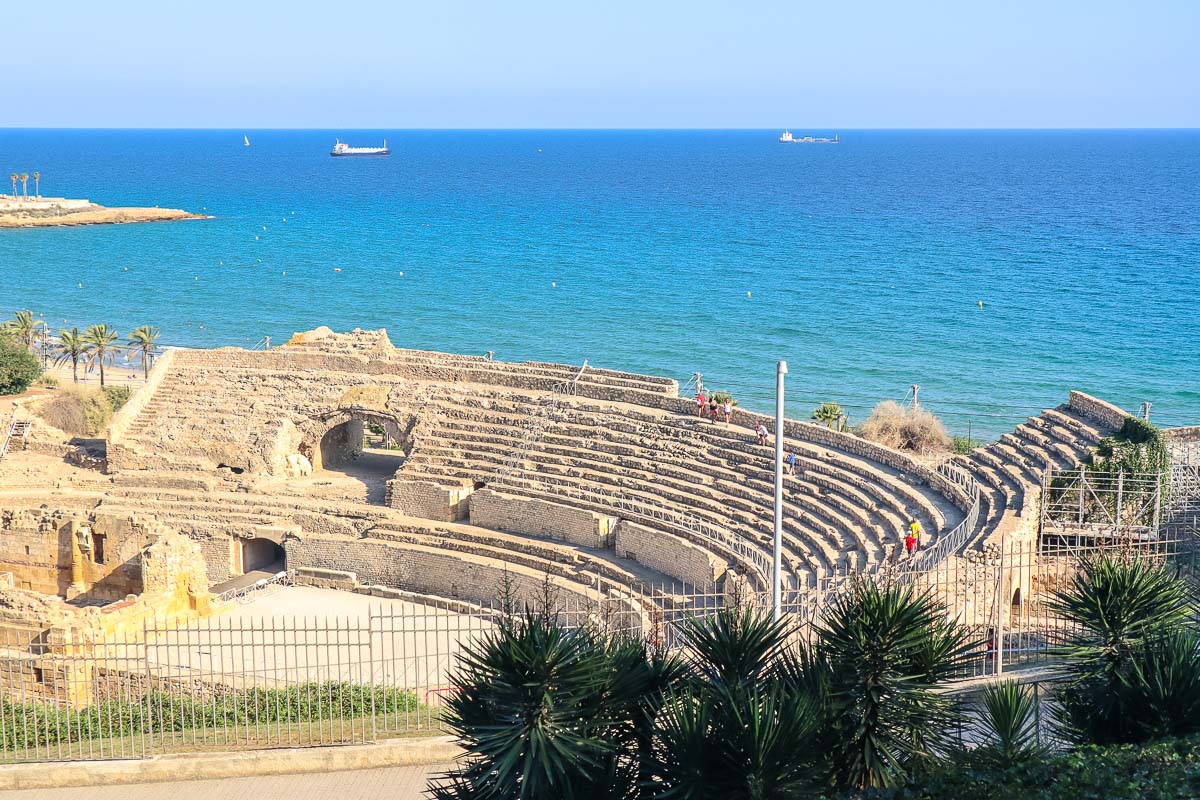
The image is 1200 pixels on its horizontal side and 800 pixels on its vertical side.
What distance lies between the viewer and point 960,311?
71062mm

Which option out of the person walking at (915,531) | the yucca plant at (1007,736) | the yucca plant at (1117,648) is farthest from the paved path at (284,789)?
the person walking at (915,531)

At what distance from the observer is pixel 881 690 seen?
459 inches

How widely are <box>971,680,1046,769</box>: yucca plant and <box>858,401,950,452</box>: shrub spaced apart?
22994 mm

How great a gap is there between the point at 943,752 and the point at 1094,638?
91.2 inches

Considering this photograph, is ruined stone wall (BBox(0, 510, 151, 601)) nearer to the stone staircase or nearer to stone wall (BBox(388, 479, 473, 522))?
stone wall (BBox(388, 479, 473, 522))

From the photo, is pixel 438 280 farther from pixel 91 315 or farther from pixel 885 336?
pixel 885 336

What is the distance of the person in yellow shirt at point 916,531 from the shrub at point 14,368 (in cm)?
2979

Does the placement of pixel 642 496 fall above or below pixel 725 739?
below

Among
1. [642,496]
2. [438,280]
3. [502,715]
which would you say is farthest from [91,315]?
[502,715]

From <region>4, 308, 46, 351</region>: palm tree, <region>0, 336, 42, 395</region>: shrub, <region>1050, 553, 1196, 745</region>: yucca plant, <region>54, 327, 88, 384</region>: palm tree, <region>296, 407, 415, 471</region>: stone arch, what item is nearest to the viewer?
<region>1050, 553, 1196, 745</region>: yucca plant

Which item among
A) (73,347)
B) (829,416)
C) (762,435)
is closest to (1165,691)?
(762,435)

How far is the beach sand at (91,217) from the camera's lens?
117 m

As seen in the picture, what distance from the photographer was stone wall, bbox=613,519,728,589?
26.5 metres

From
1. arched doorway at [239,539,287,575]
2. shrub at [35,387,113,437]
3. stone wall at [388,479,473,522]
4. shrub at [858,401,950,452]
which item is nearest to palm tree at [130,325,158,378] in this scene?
shrub at [35,387,113,437]
